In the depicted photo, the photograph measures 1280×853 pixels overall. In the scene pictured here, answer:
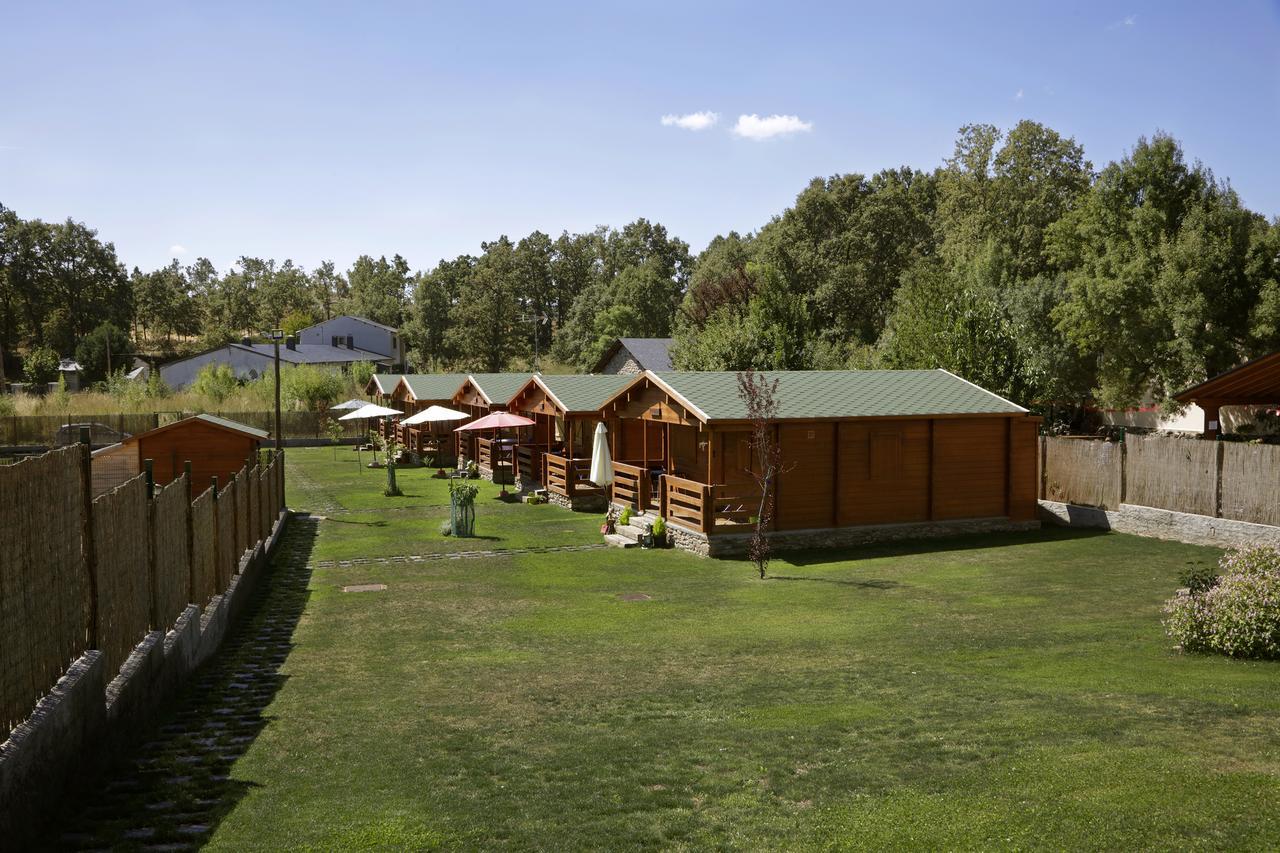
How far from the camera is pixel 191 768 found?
23.3ft

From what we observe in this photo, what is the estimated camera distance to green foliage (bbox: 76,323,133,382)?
8281 cm

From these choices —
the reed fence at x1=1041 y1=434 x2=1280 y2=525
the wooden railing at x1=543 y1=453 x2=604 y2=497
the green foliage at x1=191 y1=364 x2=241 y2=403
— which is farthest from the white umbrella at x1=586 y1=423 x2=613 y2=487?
the green foliage at x1=191 y1=364 x2=241 y2=403

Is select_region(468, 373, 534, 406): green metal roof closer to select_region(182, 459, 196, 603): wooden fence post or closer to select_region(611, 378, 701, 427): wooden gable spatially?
select_region(611, 378, 701, 427): wooden gable

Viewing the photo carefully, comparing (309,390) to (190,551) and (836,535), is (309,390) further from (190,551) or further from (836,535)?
(190,551)

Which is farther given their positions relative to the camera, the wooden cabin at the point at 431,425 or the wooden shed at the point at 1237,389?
the wooden cabin at the point at 431,425

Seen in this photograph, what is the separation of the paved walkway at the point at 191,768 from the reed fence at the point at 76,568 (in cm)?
75

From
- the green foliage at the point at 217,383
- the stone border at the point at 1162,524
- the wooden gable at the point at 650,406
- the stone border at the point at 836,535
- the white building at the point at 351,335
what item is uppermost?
the white building at the point at 351,335

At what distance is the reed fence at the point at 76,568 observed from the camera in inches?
232

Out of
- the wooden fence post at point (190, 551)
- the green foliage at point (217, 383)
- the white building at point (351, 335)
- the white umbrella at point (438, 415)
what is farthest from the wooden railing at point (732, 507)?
the white building at point (351, 335)

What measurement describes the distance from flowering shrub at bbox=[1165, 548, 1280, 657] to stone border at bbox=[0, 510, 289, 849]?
10.6 meters

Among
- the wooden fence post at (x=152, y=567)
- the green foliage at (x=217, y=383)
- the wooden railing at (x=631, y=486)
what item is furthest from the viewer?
the green foliage at (x=217, y=383)

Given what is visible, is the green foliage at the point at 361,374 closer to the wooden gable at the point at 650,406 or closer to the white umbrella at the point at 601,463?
the wooden gable at the point at 650,406

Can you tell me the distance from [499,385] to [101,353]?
60.8 metres

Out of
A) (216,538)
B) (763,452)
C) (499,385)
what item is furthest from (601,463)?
(499,385)
